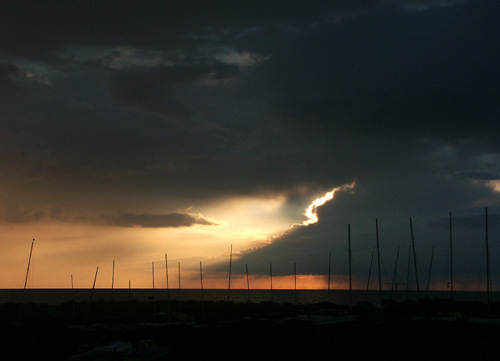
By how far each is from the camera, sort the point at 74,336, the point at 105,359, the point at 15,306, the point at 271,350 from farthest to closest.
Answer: the point at 15,306 → the point at 74,336 → the point at 271,350 → the point at 105,359

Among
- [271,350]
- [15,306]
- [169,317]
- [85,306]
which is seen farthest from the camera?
[85,306]

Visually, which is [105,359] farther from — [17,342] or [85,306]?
[85,306]

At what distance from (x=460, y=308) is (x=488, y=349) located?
32.0 metres

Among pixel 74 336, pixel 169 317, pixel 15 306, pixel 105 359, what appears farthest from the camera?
pixel 15 306

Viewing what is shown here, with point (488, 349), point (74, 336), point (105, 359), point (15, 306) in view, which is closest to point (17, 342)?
point (74, 336)

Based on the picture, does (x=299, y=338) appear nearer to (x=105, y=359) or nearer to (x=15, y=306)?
(x=105, y=359)

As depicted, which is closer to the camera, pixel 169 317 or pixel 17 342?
pixel 17 342

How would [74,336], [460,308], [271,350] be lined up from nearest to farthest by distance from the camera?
[271,350] → [74,336] → [460,308]

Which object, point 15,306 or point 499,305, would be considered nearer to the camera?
point 499,305

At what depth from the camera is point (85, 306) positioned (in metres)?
64.8

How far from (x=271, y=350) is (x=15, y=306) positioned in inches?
1675

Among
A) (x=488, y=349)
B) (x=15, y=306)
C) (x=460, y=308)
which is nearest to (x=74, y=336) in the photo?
(x=488, y=349)

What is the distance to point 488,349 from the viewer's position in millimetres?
26438

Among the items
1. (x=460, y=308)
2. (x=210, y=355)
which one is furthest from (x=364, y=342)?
(x=460, y=308)
